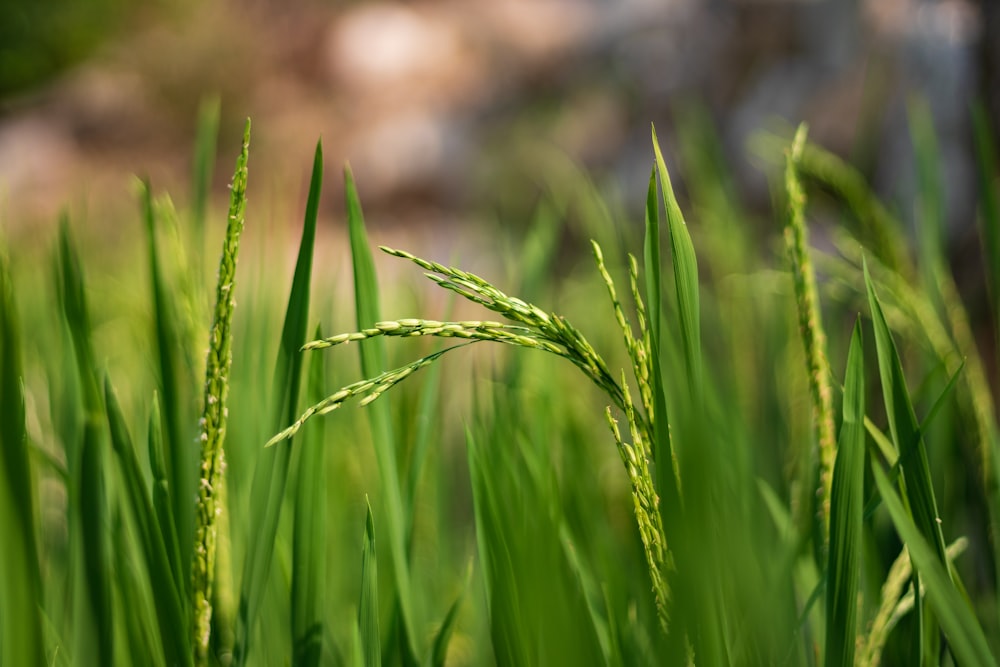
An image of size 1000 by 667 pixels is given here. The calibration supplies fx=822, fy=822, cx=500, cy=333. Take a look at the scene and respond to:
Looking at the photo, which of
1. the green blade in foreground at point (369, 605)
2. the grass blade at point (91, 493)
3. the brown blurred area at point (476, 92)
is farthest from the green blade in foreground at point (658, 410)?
the brown blurred area at point (476, 92)

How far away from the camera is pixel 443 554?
0.65 metres

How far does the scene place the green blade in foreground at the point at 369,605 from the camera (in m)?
0.34

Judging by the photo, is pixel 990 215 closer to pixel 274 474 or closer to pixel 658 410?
pixel 658 410

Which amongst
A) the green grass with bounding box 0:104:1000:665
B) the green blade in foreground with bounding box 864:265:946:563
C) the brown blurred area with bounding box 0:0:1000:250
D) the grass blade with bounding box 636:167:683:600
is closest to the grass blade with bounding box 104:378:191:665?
the green grass with bounding box 0:104:1000:665

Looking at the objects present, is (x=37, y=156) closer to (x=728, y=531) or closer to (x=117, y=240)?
(x=117, y=240)

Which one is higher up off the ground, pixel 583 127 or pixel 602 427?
pixel 583 127

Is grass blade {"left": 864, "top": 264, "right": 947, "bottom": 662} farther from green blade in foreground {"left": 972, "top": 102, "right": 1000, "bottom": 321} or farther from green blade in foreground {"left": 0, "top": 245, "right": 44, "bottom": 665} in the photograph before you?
green blade in foreground {"left": 0, "top": 245, "right": 44, "bottom": 665}

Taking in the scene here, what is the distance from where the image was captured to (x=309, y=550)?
0.37 meters

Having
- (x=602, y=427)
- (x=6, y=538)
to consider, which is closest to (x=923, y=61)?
(x=602, y=427)

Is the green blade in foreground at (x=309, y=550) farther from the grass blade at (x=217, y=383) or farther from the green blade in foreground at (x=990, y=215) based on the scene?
the green blade in foreground at (x=990, y=215)

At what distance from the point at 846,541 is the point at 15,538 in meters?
0.30

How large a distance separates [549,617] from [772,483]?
1.49 feet

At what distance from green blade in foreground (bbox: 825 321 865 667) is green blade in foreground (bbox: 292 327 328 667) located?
0.21m

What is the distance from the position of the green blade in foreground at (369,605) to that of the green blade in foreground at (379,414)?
33mm
